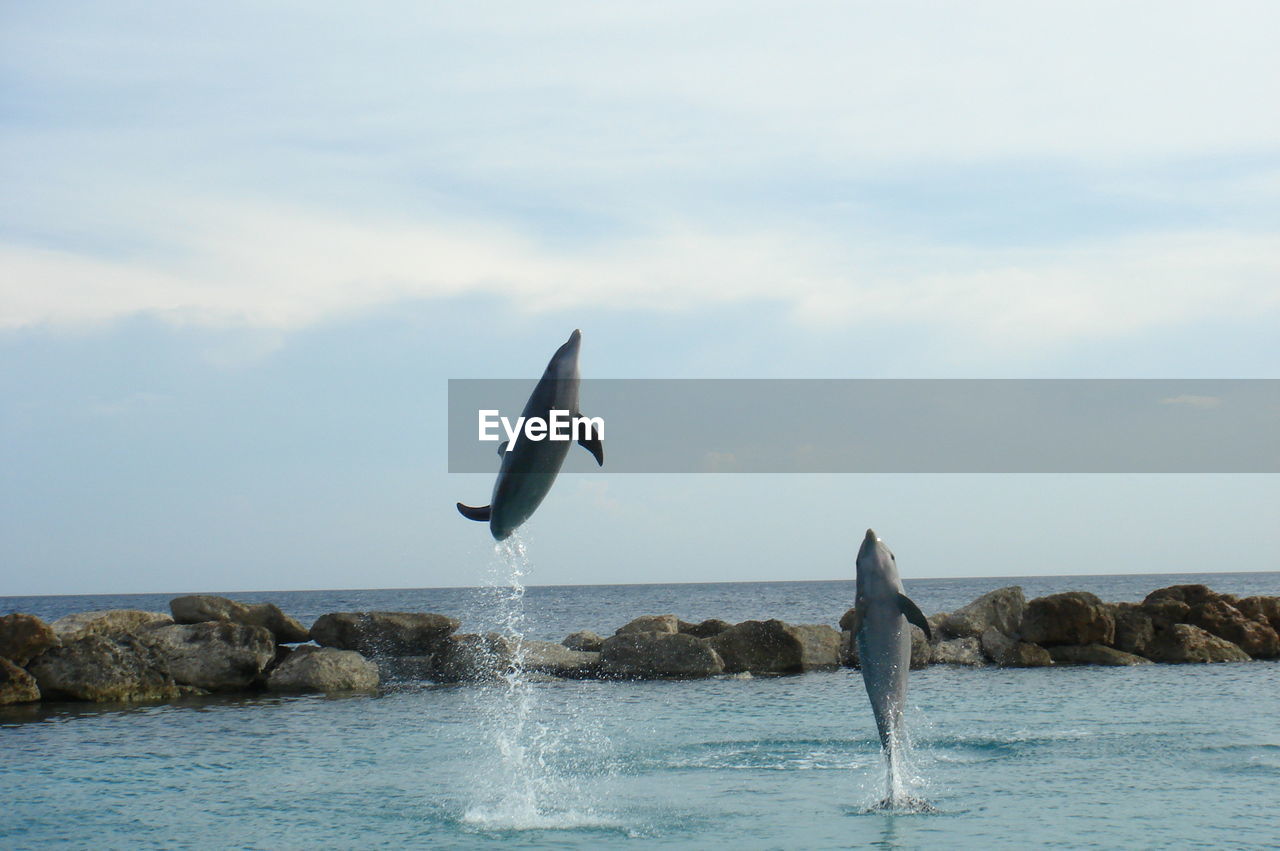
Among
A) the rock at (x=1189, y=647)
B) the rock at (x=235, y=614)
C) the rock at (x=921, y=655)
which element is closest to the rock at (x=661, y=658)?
the rock at (x=921, y=655)

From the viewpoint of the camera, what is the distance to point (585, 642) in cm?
3281

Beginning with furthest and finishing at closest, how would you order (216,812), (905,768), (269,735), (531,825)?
(269,735)
(905,768)
(216,812)
(531,825)

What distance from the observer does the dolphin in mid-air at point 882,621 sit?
37.7 feet

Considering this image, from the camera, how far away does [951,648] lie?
1227 inches

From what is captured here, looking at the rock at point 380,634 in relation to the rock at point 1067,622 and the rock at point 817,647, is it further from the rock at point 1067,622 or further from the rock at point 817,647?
the rock at point 1067,622

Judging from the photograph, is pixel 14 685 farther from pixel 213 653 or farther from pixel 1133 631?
pixel 1133 631

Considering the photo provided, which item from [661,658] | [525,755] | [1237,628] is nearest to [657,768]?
[525,755]

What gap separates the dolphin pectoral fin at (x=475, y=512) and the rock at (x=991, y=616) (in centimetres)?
2625

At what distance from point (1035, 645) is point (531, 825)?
21.1 metres

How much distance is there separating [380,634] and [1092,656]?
18362 millimetres

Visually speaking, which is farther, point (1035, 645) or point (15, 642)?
point (1035, 645)

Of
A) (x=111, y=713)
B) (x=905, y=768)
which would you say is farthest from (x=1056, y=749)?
(x=111, y=713)

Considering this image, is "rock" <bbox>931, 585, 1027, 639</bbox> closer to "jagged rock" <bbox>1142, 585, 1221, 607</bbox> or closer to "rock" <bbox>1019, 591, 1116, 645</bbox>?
"rock" <bbox>1019, 591, 1116, 645</bbox>

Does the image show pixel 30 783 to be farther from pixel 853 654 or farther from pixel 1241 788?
pixel 853 654
